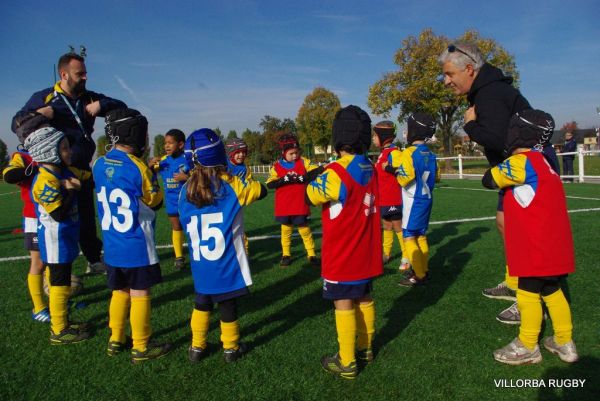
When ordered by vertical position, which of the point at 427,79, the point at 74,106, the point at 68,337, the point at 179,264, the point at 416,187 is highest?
the point at 427,79

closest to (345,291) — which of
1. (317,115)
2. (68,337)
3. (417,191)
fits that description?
(417,191)

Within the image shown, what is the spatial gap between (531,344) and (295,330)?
2015 millimetres

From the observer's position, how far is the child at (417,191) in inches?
198

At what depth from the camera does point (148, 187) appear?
3.42m

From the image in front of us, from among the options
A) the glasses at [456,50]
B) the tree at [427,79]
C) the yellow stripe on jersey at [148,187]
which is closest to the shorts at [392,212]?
the glasses at [456,50]

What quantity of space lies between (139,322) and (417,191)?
349 centimetres

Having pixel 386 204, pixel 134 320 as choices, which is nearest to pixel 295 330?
pixel 134 320

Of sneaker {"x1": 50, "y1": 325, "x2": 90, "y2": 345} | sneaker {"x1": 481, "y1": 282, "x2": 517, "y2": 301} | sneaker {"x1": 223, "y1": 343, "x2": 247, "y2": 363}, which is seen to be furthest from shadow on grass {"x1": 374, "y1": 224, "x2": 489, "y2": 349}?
sneaker {"x1": 50, "y1": 325, "x2": 90, "y2": 345}

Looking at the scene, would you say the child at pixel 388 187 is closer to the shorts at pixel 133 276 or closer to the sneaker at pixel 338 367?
the sneaker at pixel 338 367

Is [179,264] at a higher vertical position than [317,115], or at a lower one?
lower

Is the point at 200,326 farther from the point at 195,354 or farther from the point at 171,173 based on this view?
the point at 171,173

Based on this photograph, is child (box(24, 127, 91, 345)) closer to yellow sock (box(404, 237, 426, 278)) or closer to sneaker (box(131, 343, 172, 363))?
sneaker (box(131, 343, 172, 363))

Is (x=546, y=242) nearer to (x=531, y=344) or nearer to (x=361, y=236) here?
(x=531, y=344)

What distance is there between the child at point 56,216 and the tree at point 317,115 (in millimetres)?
51372
